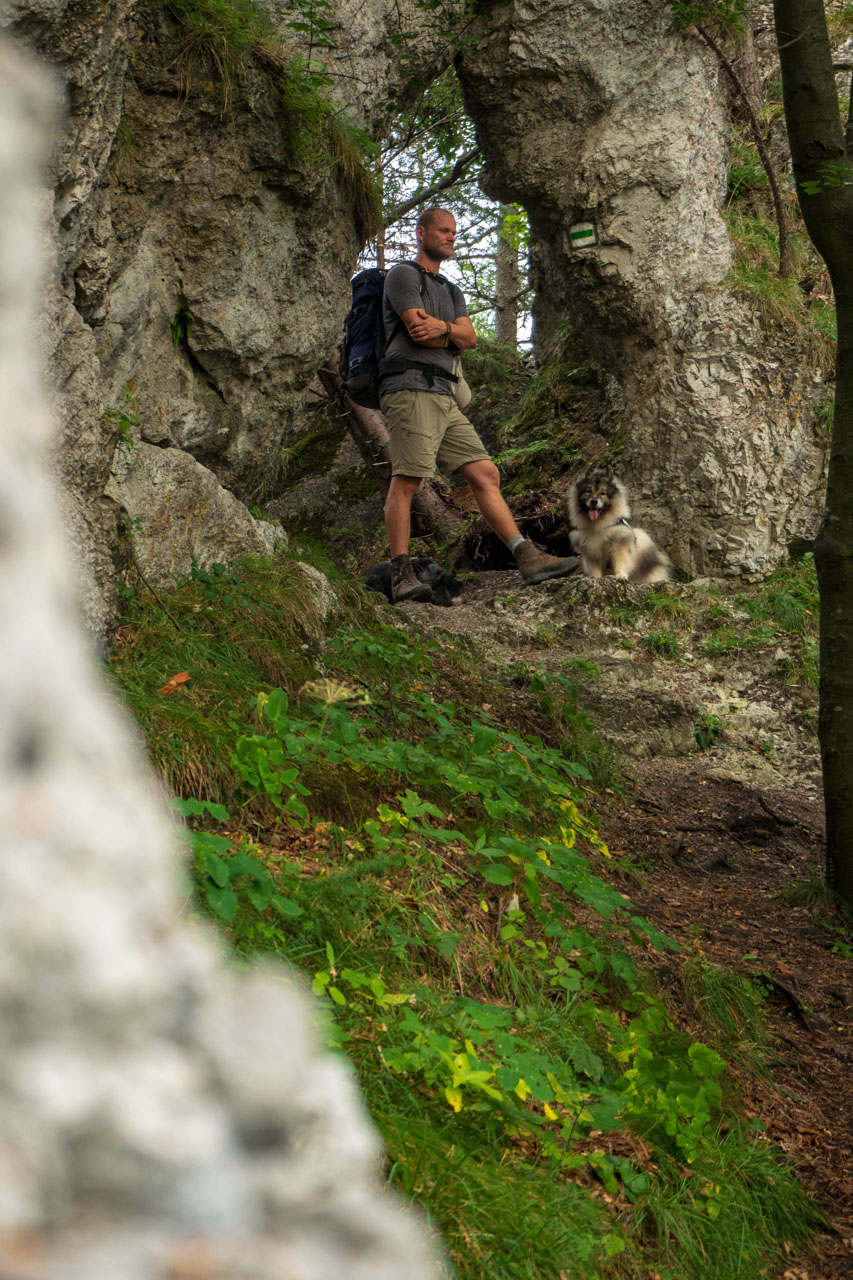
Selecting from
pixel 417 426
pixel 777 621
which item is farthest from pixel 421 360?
pixel 777 621

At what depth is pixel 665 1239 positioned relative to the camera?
2203 mm

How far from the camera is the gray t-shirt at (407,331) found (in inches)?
250

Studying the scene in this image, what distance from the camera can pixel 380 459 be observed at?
9.95m

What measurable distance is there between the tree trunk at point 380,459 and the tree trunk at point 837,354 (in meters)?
5.47

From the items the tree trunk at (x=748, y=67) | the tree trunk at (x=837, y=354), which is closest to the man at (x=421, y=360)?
the tree trunk at (x=837, y=354)

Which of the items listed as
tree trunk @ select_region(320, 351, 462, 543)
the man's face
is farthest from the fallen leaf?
tree trunk @ select_region(320, 351, 462, 543)

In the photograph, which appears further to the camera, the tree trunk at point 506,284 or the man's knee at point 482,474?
the tree trunk at point 506,284

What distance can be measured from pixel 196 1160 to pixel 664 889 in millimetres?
4304

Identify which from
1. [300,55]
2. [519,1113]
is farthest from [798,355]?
[519,1113]

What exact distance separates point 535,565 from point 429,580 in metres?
1.08

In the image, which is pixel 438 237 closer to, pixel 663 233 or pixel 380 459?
pixel 663 233

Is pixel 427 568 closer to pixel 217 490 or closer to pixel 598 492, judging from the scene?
pixel 598 492

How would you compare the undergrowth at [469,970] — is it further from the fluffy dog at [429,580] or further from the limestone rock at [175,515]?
the fluffy dog at [429,580]

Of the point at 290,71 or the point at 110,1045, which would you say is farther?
the point at 290,71
